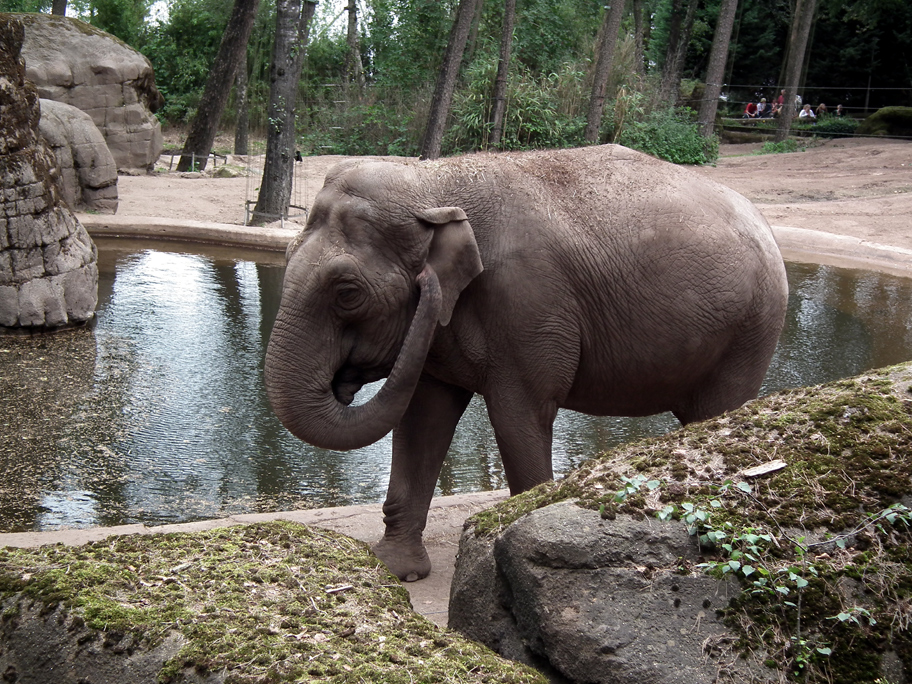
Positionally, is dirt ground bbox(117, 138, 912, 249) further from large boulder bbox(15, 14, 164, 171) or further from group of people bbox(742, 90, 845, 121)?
group of people bbox(742, 90, 845, 121)

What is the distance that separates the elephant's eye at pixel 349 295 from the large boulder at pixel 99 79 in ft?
61.0

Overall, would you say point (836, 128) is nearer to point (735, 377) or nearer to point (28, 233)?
point (28, 233)

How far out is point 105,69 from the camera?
21.3 m

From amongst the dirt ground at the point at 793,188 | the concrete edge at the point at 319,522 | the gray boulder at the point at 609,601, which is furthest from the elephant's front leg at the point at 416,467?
the dirt ground at the point at 793,188

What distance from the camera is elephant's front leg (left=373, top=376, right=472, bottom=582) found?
4820mm

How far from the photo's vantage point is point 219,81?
22.7m

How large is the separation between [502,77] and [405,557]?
775 inches

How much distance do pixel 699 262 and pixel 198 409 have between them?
4187 mm

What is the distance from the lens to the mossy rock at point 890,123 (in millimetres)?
30250

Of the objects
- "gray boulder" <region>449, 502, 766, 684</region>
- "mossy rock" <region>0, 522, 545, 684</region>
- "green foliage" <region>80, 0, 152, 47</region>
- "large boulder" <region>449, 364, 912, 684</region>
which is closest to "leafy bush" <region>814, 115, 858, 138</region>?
"green foliage" <region>80, 0, 152, 47</region>

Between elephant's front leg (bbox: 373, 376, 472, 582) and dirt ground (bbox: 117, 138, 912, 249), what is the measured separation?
11.5 metres

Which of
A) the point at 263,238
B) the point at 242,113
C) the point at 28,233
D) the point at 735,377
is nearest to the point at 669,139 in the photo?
the point at 242,113

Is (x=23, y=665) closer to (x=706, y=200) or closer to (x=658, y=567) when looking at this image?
(x=658, y=567)

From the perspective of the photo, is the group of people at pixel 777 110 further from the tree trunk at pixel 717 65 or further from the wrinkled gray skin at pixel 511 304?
the wrinkled gray skin at pixel 511 304
